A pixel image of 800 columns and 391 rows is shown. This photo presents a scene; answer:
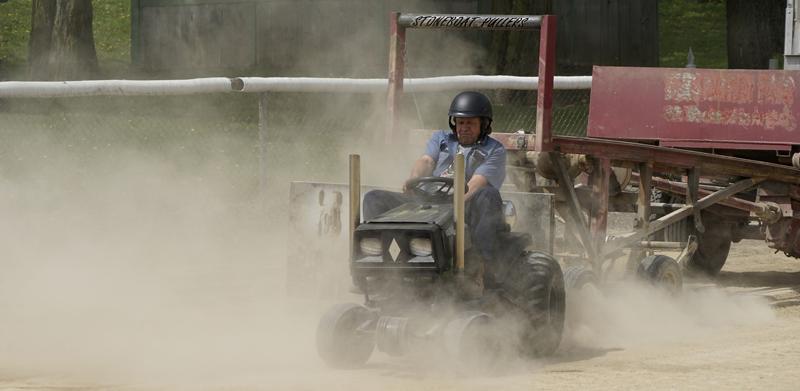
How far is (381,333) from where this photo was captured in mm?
8125

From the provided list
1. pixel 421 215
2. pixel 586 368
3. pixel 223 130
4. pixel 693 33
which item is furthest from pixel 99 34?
pixel 586 368

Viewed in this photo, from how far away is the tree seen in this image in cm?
2359

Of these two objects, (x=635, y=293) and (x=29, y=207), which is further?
(x=29, y=207)

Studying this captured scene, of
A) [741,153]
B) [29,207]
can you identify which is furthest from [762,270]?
[29,207]

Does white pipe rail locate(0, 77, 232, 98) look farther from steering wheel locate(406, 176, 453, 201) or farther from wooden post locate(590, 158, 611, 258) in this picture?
steering wheel locate(406, 176, 453, 201)

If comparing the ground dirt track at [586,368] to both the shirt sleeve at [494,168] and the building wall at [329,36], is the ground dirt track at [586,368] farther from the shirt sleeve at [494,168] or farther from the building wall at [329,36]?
the building wall at [329,36]

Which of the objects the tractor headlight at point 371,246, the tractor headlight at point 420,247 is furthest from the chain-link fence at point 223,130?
the tractor headlight at point 420,247

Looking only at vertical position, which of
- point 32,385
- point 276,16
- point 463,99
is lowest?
point 32,385

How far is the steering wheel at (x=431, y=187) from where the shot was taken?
29.1 feet

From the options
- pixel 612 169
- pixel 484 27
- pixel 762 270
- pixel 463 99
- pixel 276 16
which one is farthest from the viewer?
pixel 276 16

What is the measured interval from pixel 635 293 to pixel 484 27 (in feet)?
7.23

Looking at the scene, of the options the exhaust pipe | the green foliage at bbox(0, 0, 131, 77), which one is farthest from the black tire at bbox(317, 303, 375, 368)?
the green foliage at bbox(0, 0, 131, 77)

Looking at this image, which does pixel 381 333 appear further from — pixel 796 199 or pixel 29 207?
pixel 29 207

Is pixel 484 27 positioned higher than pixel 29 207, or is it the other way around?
pixel 484 27
